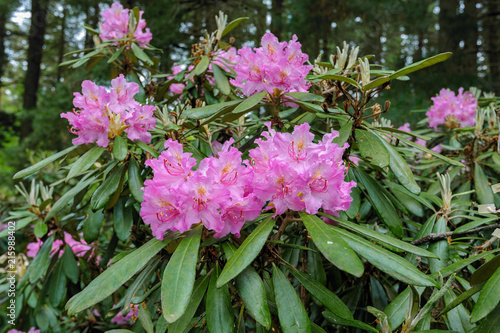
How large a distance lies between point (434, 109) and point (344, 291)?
48.6 inches

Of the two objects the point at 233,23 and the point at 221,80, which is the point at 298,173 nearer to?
the point at 221,80

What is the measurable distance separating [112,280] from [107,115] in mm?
580

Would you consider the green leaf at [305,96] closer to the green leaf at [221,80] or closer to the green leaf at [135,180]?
the green leaf at [221,80]

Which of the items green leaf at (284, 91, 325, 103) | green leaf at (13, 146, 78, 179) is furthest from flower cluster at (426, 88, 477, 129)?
green leaf at (13, 146, 78, 179)

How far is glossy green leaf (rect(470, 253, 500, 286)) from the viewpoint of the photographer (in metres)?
0.73

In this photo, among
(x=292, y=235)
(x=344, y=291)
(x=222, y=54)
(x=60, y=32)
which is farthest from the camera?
(x=60, y=32)

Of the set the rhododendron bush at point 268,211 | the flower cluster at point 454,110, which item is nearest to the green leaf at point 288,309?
the rhododendron bush at point 268,211

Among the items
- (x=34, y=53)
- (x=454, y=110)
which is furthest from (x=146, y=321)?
(x=34, y=53)

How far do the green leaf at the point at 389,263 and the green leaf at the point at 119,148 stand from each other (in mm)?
642

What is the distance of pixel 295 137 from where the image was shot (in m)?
0.82

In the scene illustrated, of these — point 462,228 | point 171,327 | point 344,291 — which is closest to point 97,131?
point 171,327

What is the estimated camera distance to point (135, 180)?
114 cm

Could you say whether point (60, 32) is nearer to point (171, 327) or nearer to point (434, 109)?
point (434, 109)

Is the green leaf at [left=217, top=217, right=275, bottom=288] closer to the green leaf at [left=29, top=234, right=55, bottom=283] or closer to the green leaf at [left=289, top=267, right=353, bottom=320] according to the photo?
the green leaf at [left=289, top=267, right=353, bottom=320]
